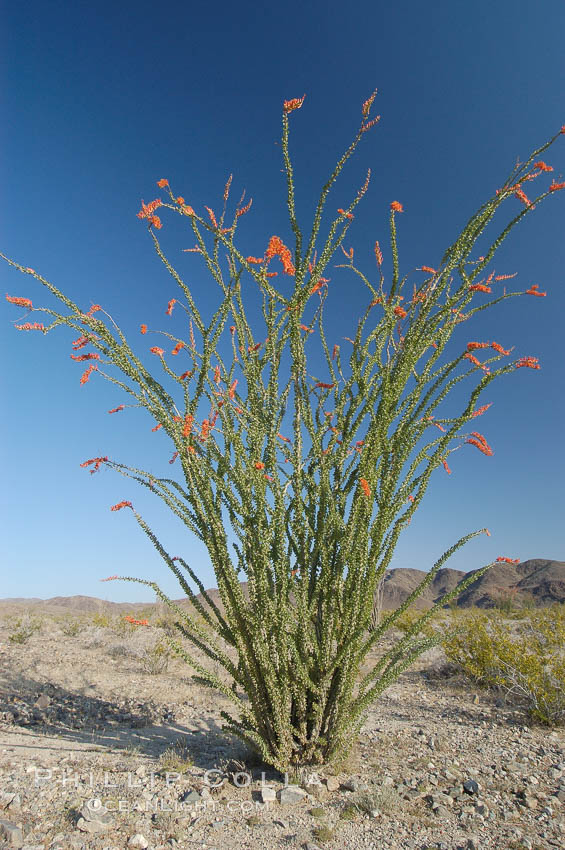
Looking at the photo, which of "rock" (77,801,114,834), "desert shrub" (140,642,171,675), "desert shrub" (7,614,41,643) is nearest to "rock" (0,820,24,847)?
"rock" (77,801,114,834)

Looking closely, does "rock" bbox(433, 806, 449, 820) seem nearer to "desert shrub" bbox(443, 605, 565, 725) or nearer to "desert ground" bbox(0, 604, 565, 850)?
"desert ground" bbox(0, 604, 565, 850)

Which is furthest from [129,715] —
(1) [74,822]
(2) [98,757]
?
(1) [74,822]

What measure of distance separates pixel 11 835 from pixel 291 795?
4.75ft

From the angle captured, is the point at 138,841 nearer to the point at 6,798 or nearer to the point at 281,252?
the point at 6,798

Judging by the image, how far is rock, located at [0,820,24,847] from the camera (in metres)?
2.35

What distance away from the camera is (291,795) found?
2863mm

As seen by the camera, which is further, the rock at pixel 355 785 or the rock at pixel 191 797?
the rock at pixel 355 785

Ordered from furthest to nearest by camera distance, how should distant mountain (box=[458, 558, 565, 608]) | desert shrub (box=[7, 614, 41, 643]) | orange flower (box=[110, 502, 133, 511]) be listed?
distant mountain (box=[458, 558, 565, 608]) → desert shrub (box=[7, 614, 41, 643]) → orange flower (box=[110, 502, 133, 511])

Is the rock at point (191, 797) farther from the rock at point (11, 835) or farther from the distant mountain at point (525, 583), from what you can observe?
the distant mountain at point (525, 583)

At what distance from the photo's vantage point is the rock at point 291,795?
2838 millimetres

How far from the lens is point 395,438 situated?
3.13 metres

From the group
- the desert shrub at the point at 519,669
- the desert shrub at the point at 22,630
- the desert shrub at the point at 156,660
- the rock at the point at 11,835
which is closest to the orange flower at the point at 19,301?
the rock at the point at 11,835

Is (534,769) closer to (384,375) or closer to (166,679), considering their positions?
(384,375)

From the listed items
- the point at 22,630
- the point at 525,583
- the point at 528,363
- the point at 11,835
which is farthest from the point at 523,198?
the point at 525,583
